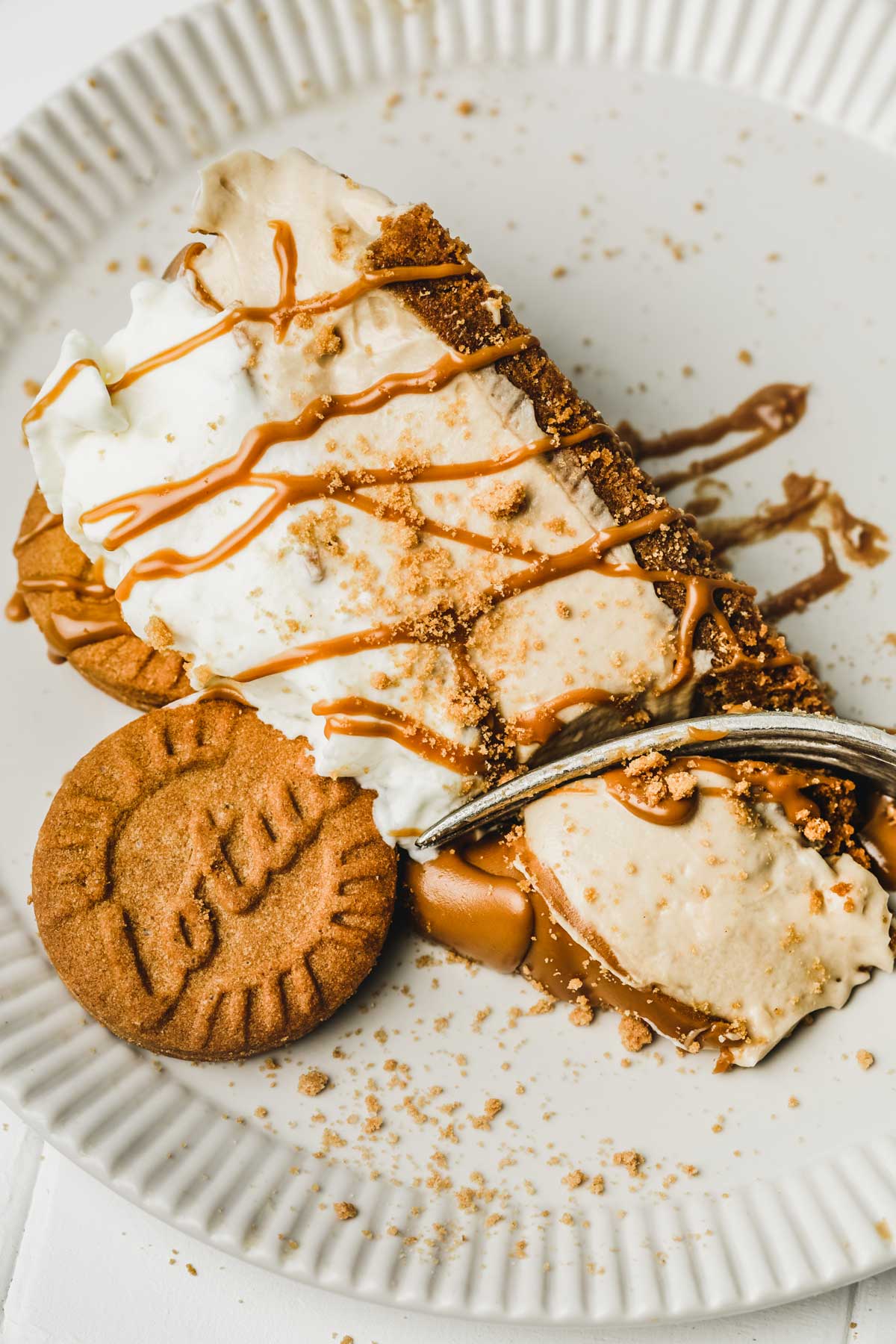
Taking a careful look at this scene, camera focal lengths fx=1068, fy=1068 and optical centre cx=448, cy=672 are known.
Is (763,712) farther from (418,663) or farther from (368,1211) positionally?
(368,1211)

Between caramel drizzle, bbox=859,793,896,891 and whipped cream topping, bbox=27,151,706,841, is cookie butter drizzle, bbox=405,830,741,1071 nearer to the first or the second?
whipped cream topping, bbox=27,151,706,841

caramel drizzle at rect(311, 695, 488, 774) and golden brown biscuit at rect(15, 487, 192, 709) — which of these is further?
golden brown biscuit at rect(15, 487, 192, 709)

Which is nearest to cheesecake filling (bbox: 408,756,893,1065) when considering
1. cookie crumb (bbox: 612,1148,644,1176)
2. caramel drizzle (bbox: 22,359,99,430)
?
cookie crumb (bbox: 612,1148,644,1176)

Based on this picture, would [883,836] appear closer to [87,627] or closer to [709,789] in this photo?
[709,789]

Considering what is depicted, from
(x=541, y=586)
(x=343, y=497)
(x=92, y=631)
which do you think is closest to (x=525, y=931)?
(x=541, y=586)

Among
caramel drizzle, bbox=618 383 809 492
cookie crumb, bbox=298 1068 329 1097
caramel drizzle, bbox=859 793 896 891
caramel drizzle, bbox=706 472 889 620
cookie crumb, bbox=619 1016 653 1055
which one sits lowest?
cookie crumb, bbox=298 1068 329 1097

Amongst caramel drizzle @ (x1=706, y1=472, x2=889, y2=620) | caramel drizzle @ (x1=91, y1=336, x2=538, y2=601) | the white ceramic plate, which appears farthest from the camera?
caramel drizzle @ (x1=706, y1=472, x2=889, y2=620)

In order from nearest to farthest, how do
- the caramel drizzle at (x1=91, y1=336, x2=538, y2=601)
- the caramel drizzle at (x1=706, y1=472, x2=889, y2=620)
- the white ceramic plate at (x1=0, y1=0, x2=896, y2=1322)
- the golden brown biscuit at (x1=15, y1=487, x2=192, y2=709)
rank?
the caramel drizzle at (x1=91, y1=336, x2=538, y2=601) → the white ceramic plate at (x1=0, y1=0, x2=896, y2=1322) → the golden brown biscuit at (x1=15, y1=487, x2=192, y2=709) → the caramel drizzle at (x1=706, y1=472, x2=889, y2=620)
